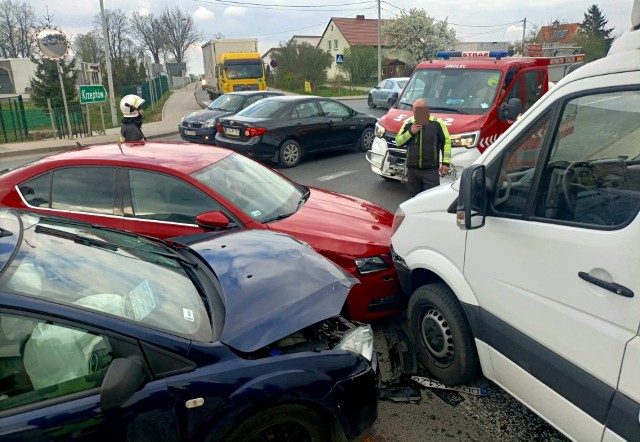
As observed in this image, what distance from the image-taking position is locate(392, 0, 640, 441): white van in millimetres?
1977

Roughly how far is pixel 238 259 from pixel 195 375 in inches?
40.5

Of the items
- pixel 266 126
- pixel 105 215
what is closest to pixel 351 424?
pixel 105 215

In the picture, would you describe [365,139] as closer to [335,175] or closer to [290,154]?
[290,154]

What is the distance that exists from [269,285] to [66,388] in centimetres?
Answer: 110

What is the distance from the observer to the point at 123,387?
1.82m

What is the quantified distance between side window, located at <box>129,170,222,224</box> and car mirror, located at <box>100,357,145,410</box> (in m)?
2.12

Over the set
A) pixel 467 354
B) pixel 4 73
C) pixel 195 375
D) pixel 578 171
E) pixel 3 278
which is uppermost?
pixel 4 73

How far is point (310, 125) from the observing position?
35.6ft

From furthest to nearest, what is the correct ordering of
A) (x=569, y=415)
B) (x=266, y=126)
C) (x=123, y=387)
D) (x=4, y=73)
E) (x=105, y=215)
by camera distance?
1. (x=4, y=73)
2. (x=266, y=126)
3. (x=105, y=215)
4. (x=569, y=415)
5. (x=123, y=387)

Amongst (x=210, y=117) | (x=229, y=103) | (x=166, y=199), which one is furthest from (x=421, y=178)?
(x=229, y=103)

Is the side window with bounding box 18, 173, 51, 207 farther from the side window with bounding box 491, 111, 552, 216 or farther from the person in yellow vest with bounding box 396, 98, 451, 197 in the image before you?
the person in yellow vest with bounding box 396, 98, 451, 197

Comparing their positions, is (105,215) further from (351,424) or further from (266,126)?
(266,126)

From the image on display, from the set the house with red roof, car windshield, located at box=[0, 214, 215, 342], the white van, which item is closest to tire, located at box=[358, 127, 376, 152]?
the white van

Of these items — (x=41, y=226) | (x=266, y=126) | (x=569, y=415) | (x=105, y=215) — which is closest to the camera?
(x=569, y=415)
